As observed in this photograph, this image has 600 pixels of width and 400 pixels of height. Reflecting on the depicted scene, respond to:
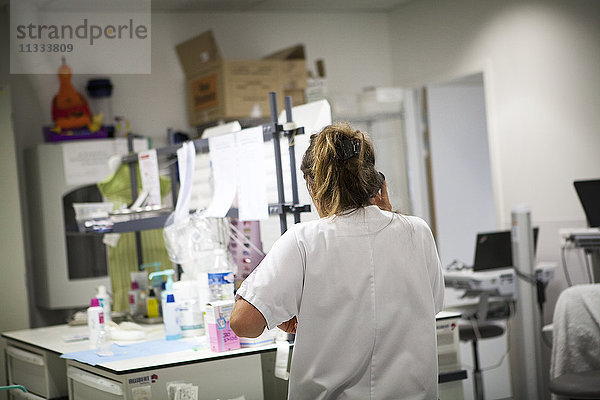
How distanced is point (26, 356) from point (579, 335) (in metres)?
2.54

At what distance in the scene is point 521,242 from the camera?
384 cm

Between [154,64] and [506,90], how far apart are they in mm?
2676

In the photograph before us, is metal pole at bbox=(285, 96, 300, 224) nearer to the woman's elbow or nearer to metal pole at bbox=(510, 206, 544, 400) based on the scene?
the woman's elbow

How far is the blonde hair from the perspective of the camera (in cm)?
196

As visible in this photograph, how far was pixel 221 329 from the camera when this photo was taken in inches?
107

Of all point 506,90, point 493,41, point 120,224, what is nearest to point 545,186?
point 506,90

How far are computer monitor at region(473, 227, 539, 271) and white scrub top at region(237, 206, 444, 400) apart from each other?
101 inches

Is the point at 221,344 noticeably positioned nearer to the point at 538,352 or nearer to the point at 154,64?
the point at 538,352

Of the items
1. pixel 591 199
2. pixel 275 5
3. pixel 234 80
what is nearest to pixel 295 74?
pixel 234 80

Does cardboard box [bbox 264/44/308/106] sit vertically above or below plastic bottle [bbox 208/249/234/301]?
above

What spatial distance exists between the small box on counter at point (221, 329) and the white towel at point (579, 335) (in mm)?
1426

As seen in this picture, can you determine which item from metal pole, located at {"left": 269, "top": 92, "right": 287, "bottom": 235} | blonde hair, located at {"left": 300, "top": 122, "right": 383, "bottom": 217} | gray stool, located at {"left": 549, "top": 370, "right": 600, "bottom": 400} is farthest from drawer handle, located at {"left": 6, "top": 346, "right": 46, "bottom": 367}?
gray stool, located at {"left": 549, "top": 370, "right": 600, "bottom": 400}

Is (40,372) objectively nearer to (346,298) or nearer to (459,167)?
(346,298)

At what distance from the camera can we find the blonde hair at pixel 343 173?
6.44 feet
